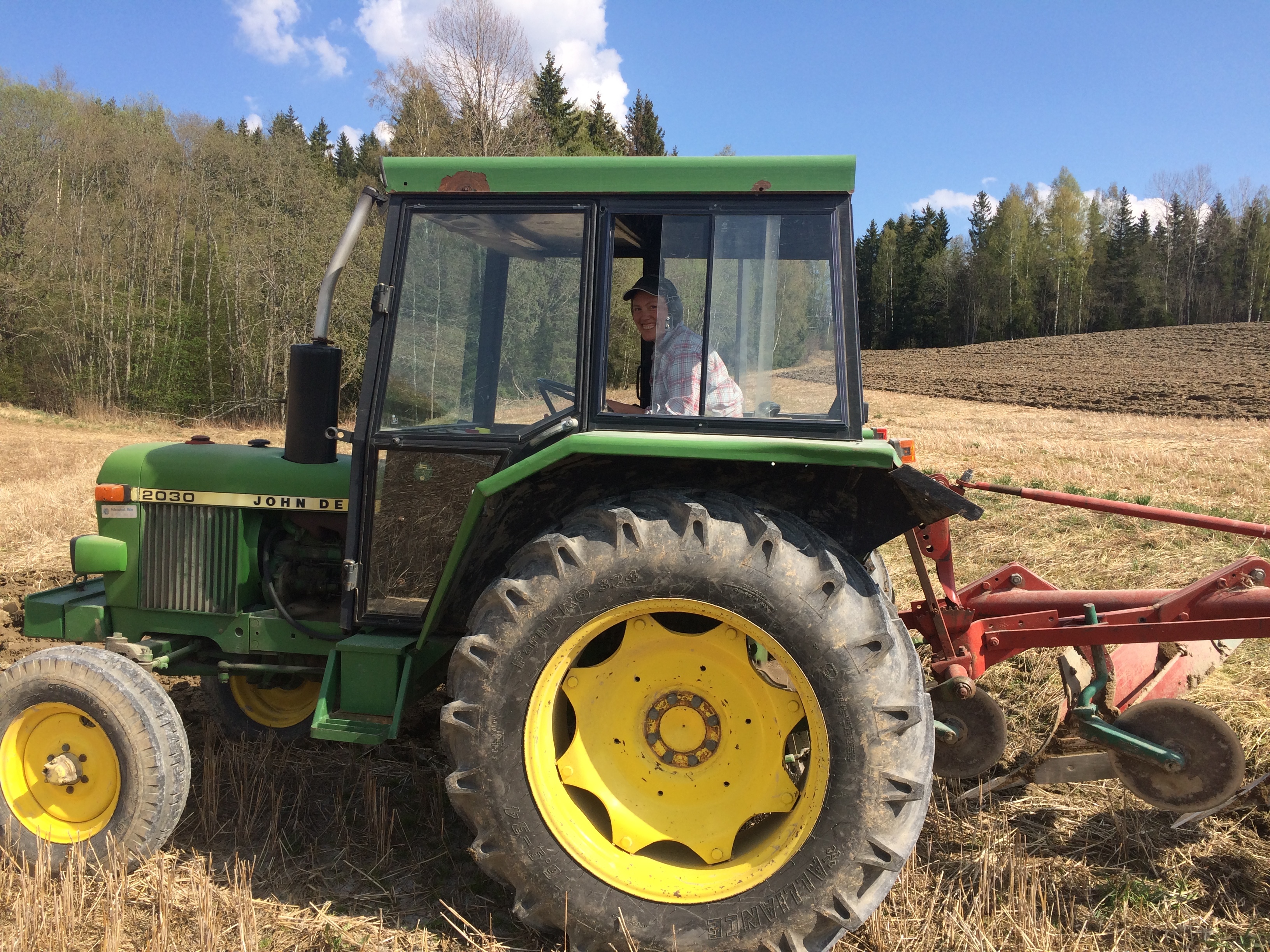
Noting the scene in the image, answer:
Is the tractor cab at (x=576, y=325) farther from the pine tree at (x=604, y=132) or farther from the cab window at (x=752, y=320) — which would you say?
the pine tree at (x=604, y=132)

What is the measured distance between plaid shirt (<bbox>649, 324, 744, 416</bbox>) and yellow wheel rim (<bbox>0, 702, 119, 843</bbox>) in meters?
2.28

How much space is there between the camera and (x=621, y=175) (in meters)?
2.79

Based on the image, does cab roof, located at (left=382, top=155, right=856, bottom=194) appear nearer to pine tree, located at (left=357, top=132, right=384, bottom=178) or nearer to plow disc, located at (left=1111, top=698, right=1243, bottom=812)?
plow disc, located at (left=1111, top=698, right=1243, bottom=812)

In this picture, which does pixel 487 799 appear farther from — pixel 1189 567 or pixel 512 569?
pixel 1189 567

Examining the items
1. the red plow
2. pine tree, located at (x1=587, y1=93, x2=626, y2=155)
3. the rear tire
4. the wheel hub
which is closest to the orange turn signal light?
the rear tire

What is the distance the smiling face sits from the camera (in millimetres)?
2994

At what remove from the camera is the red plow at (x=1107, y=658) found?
287 cm

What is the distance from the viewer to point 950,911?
8.76ft

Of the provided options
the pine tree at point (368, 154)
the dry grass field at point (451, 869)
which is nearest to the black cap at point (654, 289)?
the dry grass field at point (451, 869)

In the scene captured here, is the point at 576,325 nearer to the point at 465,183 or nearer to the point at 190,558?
the point at 465,183

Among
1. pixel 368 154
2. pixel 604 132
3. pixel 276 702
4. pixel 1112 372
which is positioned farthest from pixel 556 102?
pixel 276 702

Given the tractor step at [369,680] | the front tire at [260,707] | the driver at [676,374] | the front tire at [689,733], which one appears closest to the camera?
the front tire at [689,733]

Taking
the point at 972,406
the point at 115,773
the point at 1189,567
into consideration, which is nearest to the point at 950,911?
the point at 115,773

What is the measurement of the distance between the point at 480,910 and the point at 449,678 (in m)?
0.79
